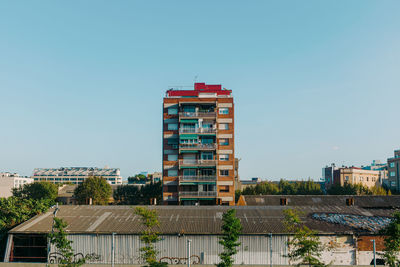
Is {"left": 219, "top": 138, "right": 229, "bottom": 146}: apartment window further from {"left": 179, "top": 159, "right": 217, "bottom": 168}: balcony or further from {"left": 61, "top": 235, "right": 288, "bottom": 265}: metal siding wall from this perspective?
{"left": 61, "top": 235, "right": 288, "bottom": 265}: metal siding wall

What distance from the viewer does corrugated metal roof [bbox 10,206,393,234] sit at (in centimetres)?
4100

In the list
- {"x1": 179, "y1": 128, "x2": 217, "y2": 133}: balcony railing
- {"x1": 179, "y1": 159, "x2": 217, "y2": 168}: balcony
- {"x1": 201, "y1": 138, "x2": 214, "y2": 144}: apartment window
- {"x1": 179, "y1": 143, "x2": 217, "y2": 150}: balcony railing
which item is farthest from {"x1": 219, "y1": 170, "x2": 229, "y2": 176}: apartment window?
{"x1": 179, "y1": 128, "x2": 217, "y2": 133}: balcony railing

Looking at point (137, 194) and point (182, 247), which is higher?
point (182, 247)

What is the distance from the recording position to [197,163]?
78.5 m

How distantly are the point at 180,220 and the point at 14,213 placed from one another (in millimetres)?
21384

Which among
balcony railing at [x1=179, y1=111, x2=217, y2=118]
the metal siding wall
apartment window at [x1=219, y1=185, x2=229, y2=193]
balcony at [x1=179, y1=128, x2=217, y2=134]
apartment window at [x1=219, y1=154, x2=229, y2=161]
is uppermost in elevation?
balcony railing at [x1=179, y1=111, x2=217, y2=118]

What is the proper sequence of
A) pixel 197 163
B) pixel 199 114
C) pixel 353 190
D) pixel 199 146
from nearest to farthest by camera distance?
1. pixel 197 163
2. pixel 199 146
3. pixel 199 114
4. pixel 353 190

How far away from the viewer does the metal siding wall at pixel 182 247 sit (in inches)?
1548

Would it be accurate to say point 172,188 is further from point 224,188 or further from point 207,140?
point 207,140

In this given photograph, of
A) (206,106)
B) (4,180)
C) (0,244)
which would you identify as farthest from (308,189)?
(4,180)

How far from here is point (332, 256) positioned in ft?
131

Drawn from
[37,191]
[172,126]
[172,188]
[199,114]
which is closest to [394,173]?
[199,114]

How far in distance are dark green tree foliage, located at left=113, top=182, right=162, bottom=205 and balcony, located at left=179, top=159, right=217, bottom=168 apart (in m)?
38.1

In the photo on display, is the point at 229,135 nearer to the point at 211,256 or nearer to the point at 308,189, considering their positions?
the point at 211,256
